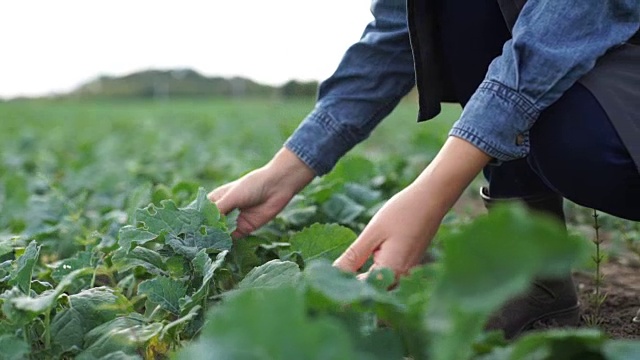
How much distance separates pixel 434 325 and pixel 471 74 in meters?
1.11

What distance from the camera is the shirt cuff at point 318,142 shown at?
2.15 m

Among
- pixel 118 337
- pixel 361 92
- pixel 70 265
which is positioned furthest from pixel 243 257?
pixel 118 337

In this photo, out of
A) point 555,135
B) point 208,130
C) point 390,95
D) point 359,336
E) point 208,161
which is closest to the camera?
point 359,336

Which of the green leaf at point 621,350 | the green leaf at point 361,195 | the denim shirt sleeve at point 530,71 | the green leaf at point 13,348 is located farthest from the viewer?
the green leaf at point 361,195

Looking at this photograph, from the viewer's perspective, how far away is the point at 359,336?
123 centimetres

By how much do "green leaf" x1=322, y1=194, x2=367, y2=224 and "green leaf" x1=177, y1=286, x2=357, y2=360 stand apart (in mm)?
1599

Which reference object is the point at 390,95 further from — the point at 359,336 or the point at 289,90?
the point at 289,90

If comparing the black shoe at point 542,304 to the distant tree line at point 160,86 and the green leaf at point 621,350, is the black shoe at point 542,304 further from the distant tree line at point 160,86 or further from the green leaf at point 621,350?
the distant tree line at point 160,86

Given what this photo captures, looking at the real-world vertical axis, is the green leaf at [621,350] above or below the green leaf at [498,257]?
below

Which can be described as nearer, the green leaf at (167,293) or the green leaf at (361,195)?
the green leaf at (167,293)

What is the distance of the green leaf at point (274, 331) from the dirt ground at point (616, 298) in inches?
48.1

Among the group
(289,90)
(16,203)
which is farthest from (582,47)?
(289,90)

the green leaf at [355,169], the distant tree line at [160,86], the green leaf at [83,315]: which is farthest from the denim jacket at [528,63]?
the distant tree line at [160,86]

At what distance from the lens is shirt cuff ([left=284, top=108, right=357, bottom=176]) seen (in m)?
2.15
